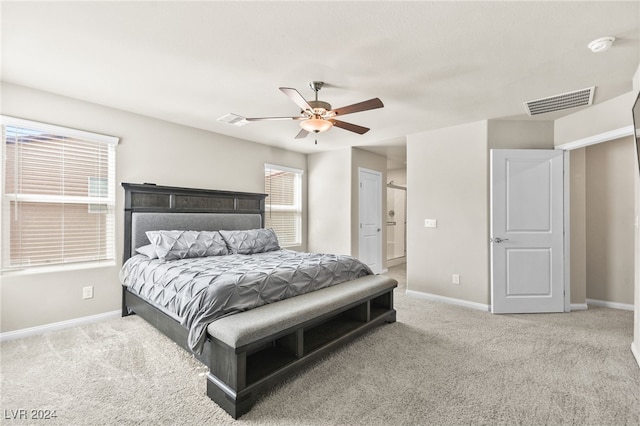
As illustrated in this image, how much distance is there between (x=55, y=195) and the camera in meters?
3.14

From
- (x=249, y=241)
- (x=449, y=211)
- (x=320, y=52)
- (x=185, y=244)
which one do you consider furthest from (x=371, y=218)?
(x=320, y=52)

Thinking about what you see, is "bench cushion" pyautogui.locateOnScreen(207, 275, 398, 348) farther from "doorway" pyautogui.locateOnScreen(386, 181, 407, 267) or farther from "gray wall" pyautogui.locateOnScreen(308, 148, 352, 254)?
"doorway" pyautogui.locateOnScreen(386, 181, 407, 267)

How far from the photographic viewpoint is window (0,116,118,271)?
290 centimetres

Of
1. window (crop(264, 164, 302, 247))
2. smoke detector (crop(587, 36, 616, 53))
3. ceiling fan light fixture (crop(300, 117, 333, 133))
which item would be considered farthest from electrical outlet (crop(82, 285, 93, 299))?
smoke detector (crop(587, 36, 616, 53))

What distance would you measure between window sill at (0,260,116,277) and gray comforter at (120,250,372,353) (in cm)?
24

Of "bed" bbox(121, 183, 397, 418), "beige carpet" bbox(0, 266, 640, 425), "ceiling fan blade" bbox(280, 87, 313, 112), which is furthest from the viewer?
"ceiling fan blade" bbox(280, 87, 313, 112)

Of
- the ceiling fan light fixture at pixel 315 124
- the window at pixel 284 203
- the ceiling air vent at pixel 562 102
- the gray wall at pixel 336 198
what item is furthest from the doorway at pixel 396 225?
the ceiling fan light fixture at pixel 315 124

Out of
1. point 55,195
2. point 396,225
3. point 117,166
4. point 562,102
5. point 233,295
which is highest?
point 562,102

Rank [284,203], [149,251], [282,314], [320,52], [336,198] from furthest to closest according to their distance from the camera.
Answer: [284,203] → [336,198] → [149,251] → [320,52] → [282,314]

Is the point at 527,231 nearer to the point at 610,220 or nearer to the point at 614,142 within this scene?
the point at 610,220

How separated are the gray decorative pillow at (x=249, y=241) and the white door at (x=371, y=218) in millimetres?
1905

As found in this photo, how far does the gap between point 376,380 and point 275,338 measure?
2.69 feet

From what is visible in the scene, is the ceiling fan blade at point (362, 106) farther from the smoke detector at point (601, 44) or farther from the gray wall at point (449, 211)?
the gray wall at point (449, 211)

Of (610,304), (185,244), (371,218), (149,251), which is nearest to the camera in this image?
(149,251)
